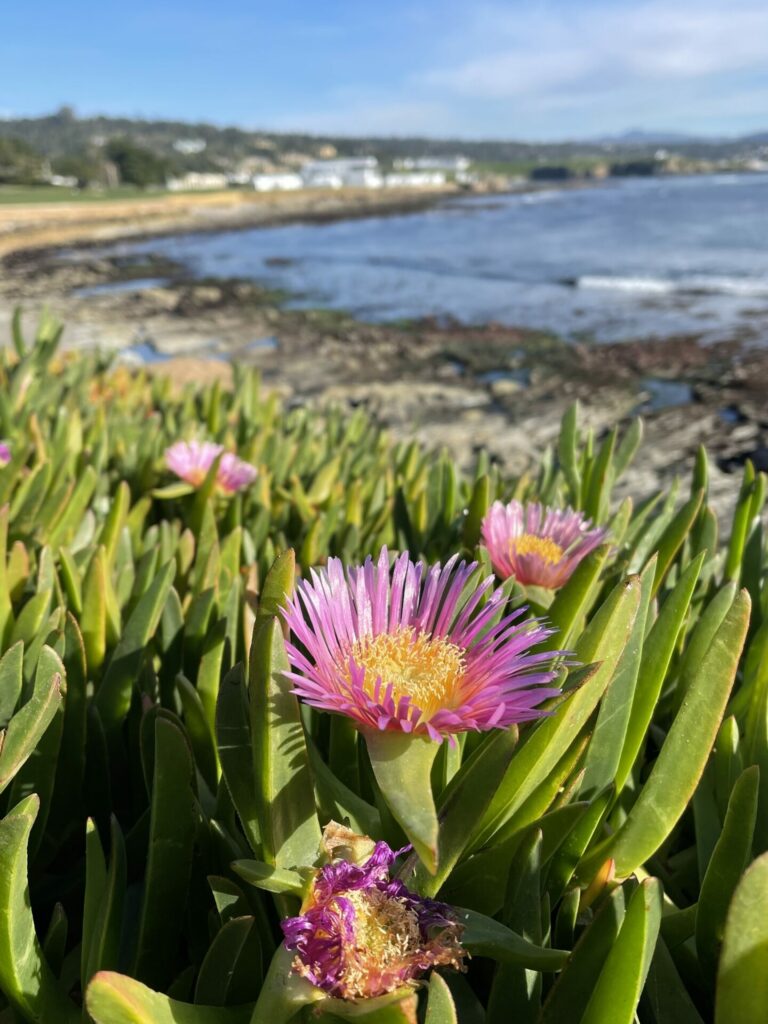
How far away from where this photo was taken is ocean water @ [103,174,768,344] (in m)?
10.5

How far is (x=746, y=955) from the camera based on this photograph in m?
0.46

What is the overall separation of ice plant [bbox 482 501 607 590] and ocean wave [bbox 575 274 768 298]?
11.9 meters

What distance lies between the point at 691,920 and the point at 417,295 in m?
13.3

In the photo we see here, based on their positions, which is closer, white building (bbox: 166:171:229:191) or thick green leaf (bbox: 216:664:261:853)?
thick green leaf (bbox: 216:664:261:853)

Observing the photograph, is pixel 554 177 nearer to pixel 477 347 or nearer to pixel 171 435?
pixel 477 347

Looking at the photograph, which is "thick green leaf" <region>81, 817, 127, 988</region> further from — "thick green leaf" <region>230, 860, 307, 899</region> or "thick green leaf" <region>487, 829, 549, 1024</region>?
"thick green leaf" <region>487, 829, 549, 1024</region>

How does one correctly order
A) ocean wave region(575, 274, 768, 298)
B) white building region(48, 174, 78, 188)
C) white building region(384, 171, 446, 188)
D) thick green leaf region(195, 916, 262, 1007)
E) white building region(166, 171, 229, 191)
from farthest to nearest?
white building region(384, 171, 446, 188), white building region(166, 171, 229, 191), white building region(48, 174, 78, 188), ocean wave region(575, 274, 768, 298), thick green leaf region(195, 916, 262, 1007)

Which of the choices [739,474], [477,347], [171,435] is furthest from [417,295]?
[171,435]

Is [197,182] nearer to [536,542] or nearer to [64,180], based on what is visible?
[64,180]

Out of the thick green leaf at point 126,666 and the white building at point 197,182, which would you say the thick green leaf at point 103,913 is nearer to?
the thick green leaf at point 126,666

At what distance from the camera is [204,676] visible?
710mm

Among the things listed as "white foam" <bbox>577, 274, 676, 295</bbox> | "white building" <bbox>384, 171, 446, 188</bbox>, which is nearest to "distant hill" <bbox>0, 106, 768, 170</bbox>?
"white building" <bbox>384, 171, 446, 188</bbox>

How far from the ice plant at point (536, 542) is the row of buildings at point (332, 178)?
60.1 meters

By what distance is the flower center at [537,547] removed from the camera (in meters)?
0.85
